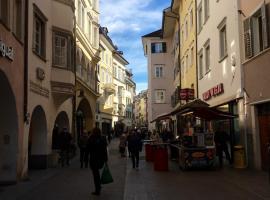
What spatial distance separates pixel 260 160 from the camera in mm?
18531

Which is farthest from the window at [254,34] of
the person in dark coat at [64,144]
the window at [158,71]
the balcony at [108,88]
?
the balcony at [108,88]

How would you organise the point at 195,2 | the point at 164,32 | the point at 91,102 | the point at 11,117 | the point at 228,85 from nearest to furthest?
the point at 11,117 < the point at 228,85 < the point at 195,2 < the point at 91,102 < the point at 164,32

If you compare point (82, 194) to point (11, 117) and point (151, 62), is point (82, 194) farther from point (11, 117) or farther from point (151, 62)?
point (151, 62)

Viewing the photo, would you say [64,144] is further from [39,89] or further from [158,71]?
[158,71]

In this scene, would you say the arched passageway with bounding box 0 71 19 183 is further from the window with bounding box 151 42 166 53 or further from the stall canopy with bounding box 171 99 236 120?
the window with bounding box 151 42 166 53

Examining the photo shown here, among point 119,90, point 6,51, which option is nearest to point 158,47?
point 119,90

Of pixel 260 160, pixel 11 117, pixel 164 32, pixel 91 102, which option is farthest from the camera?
pixel 164 32

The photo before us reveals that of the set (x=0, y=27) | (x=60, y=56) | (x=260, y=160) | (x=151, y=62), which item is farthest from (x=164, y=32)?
(x=0, y=27)

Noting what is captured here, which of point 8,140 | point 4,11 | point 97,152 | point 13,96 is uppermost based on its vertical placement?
point 4,11

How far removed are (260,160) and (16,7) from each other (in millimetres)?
10416

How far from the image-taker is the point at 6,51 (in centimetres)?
1416

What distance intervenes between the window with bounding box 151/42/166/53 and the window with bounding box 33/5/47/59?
136 ft

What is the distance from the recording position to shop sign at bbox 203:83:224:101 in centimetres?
2464

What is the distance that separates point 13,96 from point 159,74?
48.1 meters
